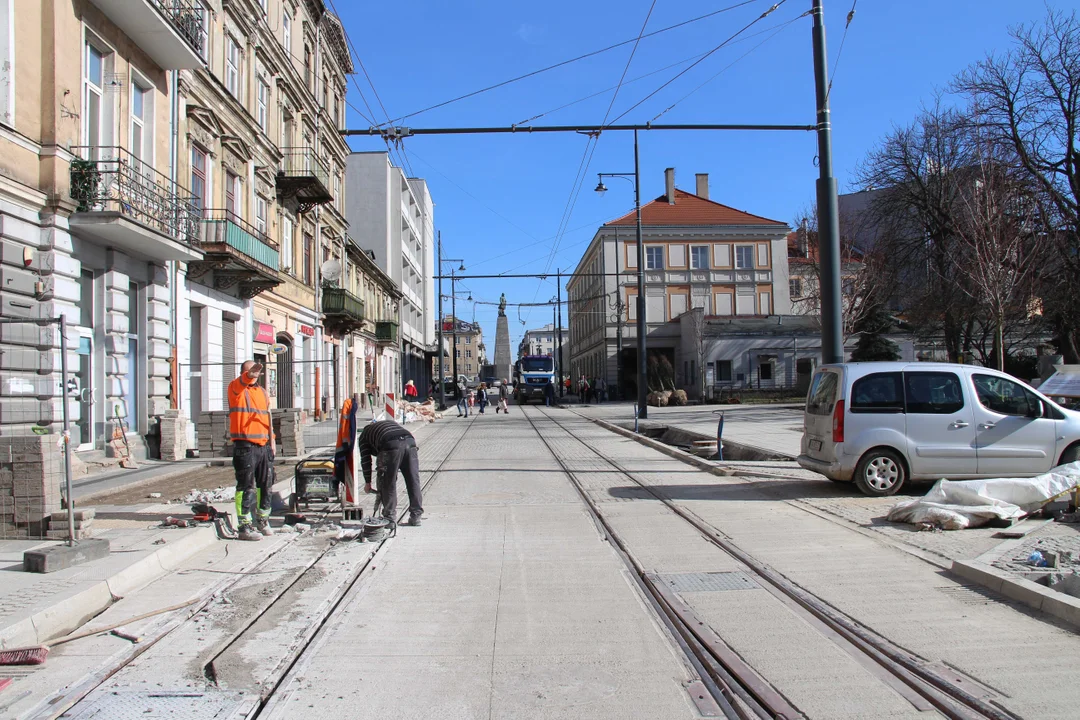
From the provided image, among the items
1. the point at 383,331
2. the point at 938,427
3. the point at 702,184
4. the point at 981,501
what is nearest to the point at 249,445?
the point at 981,501

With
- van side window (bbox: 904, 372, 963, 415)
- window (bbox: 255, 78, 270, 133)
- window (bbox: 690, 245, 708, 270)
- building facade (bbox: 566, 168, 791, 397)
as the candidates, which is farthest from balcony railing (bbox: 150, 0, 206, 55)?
window (bbox: 690, 245, 708, 270)

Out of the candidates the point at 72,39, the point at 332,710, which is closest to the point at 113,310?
the point at 72,39

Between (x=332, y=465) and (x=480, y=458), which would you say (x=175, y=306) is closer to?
(x=480, y=458)

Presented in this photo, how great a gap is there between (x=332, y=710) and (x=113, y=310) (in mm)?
12920

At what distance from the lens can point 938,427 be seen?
9898mm

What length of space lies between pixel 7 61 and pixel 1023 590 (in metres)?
14.3

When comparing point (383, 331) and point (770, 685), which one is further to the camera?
point (383, 331)

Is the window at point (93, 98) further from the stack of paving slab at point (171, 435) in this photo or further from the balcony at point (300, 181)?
the balcony at point (300, 181)

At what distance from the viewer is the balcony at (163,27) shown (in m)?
14.0

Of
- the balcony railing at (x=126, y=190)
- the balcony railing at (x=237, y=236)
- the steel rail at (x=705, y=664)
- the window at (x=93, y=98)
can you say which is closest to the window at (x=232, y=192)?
the balcony railing at (x=237, y=236)

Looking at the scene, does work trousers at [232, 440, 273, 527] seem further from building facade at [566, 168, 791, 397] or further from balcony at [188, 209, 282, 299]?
building facade at [566, 168, 791, 397]

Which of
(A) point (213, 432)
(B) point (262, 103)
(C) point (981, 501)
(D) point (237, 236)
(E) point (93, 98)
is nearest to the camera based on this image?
(C) point (981, 501)

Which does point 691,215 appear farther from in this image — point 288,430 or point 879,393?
point 879,393

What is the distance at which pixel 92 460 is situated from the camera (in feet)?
44.5
